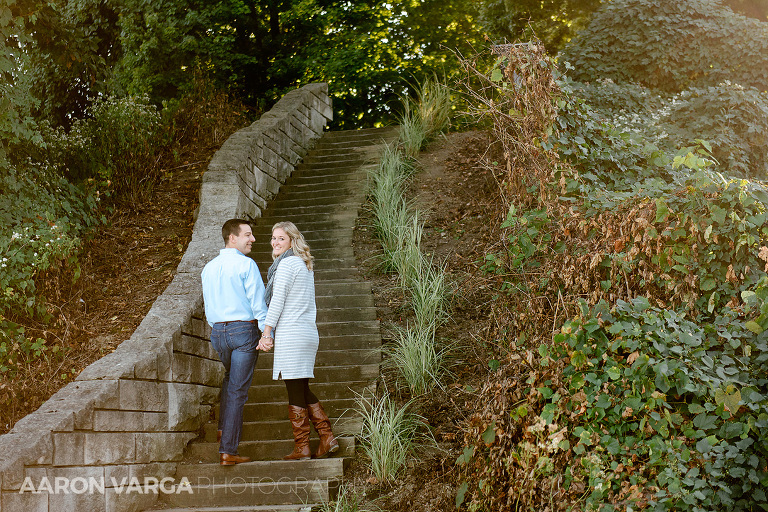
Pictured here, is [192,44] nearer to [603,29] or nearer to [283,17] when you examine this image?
[283,17]

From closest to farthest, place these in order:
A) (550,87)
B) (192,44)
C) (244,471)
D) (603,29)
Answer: (244,471) < (550,87) < (603,29) < (192,44)

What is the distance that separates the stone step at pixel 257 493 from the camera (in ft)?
15.2

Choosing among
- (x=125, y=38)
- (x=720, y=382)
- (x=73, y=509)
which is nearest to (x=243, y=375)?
(x=73, y=509)

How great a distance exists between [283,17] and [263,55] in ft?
3.44

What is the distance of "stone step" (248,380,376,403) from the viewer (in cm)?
571

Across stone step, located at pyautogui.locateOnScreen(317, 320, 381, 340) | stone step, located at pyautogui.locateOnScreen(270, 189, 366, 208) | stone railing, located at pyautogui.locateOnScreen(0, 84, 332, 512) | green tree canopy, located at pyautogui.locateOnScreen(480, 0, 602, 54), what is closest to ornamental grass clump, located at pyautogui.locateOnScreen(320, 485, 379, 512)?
stone railing, located at pyautogui.locateOnScreen(0, 84, 332, 512)

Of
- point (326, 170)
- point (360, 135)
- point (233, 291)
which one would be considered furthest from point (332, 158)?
point (233, 291)

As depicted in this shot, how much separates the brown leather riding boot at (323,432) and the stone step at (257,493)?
0.24m

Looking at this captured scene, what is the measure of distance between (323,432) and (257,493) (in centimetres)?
62

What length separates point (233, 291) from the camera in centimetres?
490

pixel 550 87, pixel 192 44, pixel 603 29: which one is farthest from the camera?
pixel 192 44

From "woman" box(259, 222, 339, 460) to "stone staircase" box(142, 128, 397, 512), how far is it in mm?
194

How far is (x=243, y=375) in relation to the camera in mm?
4836

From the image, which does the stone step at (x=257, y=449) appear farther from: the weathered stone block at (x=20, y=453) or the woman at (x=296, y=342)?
the weathered stone block at (x=20, y=453)
